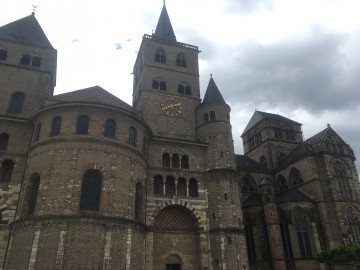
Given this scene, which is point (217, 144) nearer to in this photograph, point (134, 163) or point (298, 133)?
point (134, 163)

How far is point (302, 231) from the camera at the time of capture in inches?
1377

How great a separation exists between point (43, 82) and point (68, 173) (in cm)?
1353

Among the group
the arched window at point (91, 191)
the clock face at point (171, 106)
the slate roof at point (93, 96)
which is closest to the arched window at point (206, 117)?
the clock face at point (171, 106)

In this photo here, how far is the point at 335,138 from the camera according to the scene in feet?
135

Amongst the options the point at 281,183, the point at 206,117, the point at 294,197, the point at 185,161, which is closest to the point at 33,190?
the point at 185,161

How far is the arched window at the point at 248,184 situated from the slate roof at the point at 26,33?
2815 centimetres

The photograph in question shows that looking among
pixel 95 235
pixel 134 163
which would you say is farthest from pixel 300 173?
pixel 95 235

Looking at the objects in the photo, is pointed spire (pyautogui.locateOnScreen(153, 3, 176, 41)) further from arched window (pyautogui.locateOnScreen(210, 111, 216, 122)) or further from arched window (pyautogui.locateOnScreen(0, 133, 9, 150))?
arched window (pyautogui.locateOnScreen(0, 133, 9, 150))

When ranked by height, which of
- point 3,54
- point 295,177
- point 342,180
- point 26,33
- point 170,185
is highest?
point 26,33

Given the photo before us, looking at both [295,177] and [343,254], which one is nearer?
[343,254]

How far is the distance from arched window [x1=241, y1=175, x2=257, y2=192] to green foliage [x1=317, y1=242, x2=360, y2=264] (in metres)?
13.4

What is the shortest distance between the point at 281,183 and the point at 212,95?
16567 mm

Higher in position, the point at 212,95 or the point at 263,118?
the point at 263,118

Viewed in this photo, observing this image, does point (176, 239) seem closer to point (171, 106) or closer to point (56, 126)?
point (56, 126)
